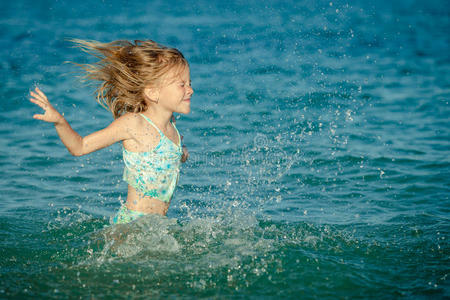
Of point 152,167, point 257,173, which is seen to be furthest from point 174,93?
point 257,173

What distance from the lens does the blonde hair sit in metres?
4.43

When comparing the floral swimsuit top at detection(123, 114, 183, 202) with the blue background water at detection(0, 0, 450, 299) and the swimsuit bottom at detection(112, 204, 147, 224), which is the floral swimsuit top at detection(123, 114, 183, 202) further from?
the blue background water at detection(0, 0, 450, 299)

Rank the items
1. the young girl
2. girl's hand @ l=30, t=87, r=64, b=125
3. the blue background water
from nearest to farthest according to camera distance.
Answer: girl's hand @ l=30, t=87, r=64, b=125 < the blue background water < the young girl

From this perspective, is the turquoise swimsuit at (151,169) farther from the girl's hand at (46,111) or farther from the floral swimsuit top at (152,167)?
the girl's hand at (46,111)

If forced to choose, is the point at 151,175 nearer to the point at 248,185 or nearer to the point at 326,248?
the point at 326,248

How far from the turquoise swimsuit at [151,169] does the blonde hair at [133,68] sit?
0.22 m

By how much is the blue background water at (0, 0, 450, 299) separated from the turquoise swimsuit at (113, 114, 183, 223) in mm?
267

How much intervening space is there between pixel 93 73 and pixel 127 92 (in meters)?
0.44

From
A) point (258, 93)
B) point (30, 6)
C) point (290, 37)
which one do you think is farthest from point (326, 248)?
point (30, 6)

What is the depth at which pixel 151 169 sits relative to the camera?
173 inches

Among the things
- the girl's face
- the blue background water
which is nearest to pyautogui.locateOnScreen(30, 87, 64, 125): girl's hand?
the girl's face

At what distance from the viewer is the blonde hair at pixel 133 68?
443 cm

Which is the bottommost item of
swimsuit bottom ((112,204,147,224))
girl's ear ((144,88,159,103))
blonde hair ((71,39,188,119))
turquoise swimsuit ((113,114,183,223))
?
swimsuit bottom ((112,204,147,224))

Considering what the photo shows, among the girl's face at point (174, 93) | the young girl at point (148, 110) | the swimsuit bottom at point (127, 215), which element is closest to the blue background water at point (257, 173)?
the swimsuit bottom at point (127, 215)
